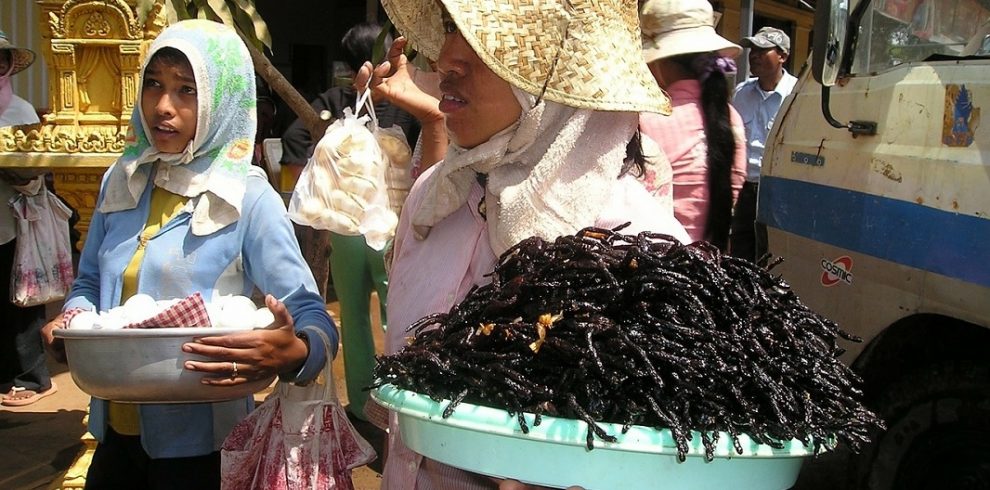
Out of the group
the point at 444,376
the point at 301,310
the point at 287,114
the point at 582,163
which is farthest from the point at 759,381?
the point at 287,114

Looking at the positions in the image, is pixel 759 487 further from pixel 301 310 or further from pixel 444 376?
pixel 301 310

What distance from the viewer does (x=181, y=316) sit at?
210 centimetres

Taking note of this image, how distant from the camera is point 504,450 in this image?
133cm

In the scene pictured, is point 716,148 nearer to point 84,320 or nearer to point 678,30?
point 678,30

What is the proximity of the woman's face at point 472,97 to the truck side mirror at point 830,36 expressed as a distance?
150 cm

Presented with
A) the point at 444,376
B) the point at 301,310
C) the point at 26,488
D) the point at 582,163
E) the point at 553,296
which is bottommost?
the point at 26,488

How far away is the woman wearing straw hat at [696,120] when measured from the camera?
3.41 metres

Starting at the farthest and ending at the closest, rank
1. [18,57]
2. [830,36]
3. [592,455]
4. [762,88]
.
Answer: [762,88] → [18,57] → [830,36] → [592,455]

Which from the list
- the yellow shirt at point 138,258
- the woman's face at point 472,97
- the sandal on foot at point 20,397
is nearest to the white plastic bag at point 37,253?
the sandal on foot at point 20,397

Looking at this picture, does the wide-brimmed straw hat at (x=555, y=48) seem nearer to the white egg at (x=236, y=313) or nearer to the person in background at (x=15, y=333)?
the white egg at (x=236, y=313)

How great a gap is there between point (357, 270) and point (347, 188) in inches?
33.3

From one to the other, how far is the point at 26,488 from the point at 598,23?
3.77 m

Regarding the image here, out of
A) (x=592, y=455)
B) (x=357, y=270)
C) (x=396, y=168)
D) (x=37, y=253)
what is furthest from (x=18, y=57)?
(x=592, y=455)

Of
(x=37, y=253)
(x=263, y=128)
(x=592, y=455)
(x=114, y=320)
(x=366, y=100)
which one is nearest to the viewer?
(x=592, y=455)
